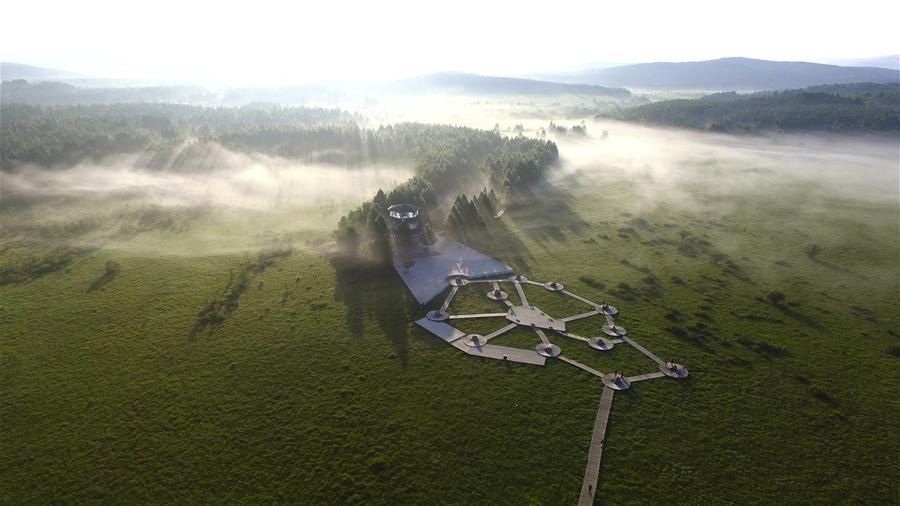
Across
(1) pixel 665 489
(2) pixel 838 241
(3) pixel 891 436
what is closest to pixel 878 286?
(2) pixel 838 241

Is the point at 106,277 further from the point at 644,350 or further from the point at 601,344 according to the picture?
the point at 644,350

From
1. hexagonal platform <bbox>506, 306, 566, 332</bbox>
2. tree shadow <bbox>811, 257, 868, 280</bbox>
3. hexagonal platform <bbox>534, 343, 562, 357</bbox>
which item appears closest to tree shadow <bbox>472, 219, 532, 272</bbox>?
hexagonal platform <bbox>506, 306, 566, 332</bbox>

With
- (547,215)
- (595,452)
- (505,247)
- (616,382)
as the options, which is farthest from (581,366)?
(547,215)

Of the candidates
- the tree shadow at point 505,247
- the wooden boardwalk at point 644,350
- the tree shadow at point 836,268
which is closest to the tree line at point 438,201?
the tree shadow at point 505,247

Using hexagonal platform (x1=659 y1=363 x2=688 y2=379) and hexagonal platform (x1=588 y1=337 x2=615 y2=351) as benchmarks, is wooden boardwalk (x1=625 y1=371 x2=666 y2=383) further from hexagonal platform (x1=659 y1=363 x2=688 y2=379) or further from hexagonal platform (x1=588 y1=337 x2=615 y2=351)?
hexagonal platform (x1=588 y1=337 x2=615 y2=351)

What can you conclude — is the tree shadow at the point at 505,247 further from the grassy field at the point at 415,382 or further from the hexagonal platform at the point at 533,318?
the hexagonal platform at the point at 533,318
